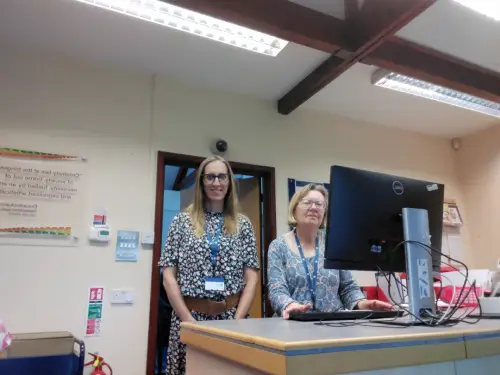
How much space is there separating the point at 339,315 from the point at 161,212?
5.90ft

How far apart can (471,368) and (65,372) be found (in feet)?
5.70

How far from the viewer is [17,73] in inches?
99.7

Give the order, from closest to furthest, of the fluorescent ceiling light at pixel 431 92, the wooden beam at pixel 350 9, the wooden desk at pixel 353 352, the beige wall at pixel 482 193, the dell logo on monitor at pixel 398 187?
the wooden desk at pixel 353 352 → the dell logo on monitor at pixel 398 187 → the wooden beam at pixel 350 9 → the fluorescent ceiling light at pixel 431 92 → the beige wall at pixel 482 193

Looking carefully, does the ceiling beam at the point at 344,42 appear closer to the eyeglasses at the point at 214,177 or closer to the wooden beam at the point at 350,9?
the wooden beam at the point at 350,9

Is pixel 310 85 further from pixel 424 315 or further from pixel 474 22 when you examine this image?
pixel 424 315

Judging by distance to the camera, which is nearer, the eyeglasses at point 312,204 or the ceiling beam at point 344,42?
the eyeglasses at point 312,204

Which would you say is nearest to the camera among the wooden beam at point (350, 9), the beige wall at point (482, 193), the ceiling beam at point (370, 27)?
the ceiling beam at point (370, 27)

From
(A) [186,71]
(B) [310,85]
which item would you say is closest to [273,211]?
(B) [310,85]

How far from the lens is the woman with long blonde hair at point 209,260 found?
5.92 ft

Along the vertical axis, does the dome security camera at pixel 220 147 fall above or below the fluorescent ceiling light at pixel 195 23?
below

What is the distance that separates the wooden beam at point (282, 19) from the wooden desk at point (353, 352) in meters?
1.60

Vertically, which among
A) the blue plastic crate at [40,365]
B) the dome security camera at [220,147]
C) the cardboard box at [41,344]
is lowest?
the blue plastic crate at [40,365]

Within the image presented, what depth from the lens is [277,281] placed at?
1607mm

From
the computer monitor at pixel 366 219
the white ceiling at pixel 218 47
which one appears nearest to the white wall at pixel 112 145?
the white ceiling at pixel 218 47
